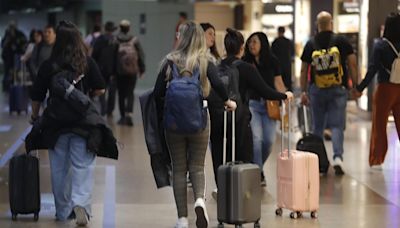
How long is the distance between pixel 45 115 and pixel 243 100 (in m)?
1.98

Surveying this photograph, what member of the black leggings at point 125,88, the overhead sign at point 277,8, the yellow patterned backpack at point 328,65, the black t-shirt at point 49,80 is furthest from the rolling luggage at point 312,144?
the overhead sign at point 277,8

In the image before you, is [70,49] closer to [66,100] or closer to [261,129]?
[66,100]

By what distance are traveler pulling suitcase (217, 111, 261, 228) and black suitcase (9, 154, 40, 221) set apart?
5.76 feet

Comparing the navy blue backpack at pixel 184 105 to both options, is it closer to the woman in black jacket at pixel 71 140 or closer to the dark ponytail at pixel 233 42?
the woman in black jacket at pixel 71 140

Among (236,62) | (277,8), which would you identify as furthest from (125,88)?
(236,62)

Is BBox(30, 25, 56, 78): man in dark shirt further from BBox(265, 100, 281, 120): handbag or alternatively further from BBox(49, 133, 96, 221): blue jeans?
BBox(49, 133, 96, 221): blue jeans

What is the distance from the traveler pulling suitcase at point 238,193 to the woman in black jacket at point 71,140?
1285 mm

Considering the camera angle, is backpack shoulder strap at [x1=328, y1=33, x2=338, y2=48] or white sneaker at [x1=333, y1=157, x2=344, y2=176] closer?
backpack shoulder strap at [x1=328, y1=33, x2=338, y2=48]

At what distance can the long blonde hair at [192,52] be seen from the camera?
328 inches

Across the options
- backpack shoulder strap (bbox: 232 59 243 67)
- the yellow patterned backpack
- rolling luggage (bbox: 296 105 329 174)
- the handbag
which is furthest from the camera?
the yellow patterned backpack

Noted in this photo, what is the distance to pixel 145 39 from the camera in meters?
30.2

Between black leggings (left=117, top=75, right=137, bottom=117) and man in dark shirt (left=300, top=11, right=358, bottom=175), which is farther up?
man in dark shirt (left=300, top=11, right=358, bottom=175)

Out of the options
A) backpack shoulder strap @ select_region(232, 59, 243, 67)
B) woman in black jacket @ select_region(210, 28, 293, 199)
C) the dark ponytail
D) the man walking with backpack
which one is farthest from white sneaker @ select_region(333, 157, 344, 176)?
the man walking with backpack

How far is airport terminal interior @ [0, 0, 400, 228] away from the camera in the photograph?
31.0 feet
